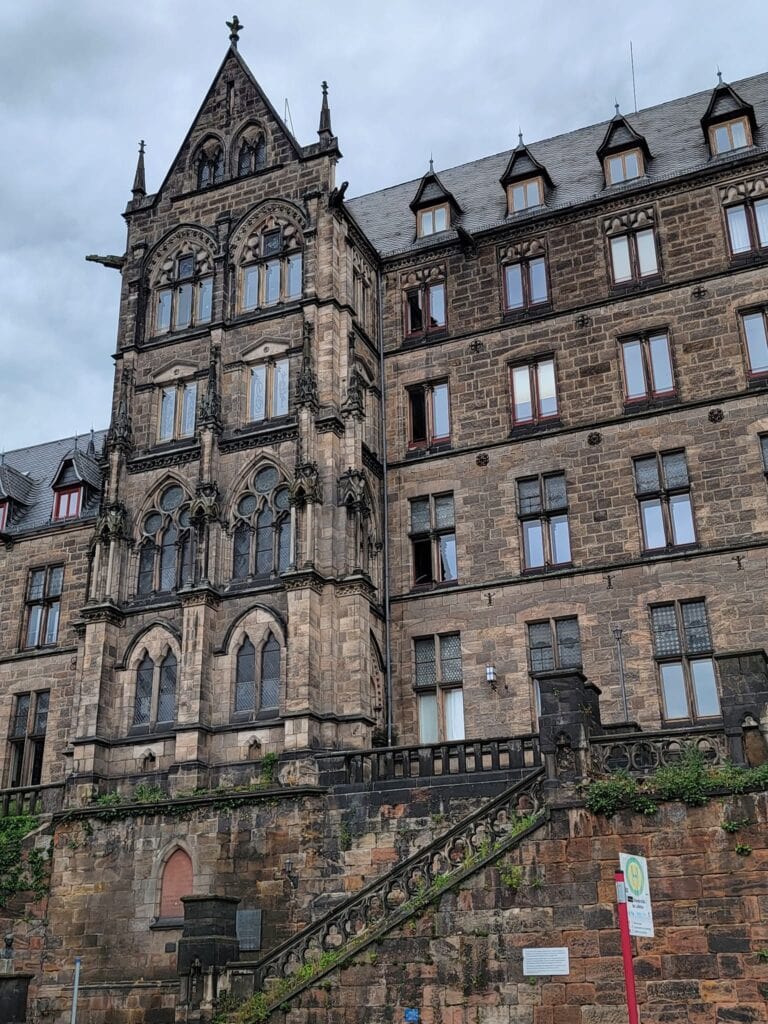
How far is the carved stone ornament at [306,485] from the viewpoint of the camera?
25.6 metres

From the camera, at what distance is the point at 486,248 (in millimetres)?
29828

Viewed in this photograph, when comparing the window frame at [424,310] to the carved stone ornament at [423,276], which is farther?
the carved stone ornament at [423,276]

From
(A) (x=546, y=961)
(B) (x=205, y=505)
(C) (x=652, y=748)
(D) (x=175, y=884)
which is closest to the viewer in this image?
(A) (x=546, y=961)

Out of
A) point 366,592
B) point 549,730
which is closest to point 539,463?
point 366,592

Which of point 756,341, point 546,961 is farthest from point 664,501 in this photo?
point 546,961

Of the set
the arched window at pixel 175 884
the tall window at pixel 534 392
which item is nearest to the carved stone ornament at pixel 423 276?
the tall window at pixel 534 392

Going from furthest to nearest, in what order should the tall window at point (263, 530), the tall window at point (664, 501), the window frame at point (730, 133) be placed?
1. the window frame at point (730, 133)
2. the tall window at point (263, 530)
3. the tall window at point (664, 501)

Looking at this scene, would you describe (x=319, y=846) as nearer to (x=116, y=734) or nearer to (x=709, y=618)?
(x=116, y=734)

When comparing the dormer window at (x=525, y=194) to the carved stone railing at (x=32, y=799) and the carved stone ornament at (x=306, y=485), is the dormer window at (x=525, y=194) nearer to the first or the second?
the carved stone ornament at (x=306, y=485)

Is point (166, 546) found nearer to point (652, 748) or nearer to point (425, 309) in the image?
point (425, 309)

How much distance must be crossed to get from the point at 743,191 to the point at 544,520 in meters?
9.03

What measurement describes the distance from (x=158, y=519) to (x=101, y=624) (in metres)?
2.84

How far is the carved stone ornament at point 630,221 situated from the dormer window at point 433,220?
458 centimetres

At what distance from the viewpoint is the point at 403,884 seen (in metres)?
18.3
